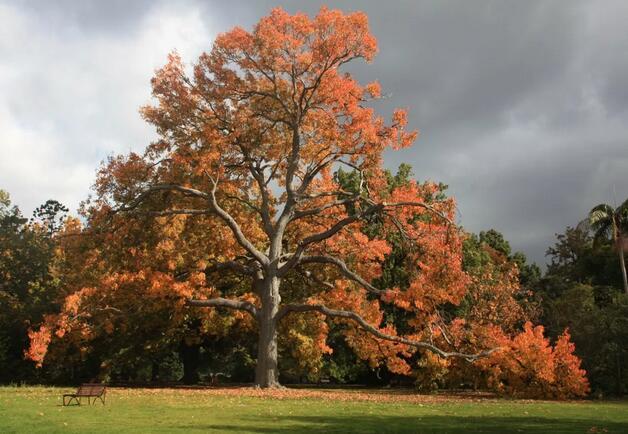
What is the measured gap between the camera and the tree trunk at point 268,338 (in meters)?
25.7

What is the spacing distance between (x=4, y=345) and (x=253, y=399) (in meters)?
18.3

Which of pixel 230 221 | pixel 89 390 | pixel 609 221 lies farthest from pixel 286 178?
pixel 609 221

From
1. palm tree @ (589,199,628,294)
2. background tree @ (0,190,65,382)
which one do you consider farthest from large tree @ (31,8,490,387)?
palm tree @ (589,199,628,294)

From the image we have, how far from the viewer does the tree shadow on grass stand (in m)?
11.2

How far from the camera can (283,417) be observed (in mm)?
13953

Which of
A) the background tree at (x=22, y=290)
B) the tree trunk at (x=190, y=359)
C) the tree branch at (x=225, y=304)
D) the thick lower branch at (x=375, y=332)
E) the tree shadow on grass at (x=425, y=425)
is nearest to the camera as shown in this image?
the tree shadow on grass at (x=425, y=425)

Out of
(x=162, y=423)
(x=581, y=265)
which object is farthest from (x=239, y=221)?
(x=581, y=265)

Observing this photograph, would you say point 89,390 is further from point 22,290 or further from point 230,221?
point 22,290

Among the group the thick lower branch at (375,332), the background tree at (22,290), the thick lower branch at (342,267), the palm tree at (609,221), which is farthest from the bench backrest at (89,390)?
the palm tree at (609,221)

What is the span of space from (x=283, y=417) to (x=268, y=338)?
40.0 ft

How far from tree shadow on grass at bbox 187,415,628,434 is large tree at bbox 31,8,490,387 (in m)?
11.3

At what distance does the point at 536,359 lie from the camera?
23.7 m

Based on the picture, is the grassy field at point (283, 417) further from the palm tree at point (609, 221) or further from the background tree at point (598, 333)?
the palm tree at point (609, 221)

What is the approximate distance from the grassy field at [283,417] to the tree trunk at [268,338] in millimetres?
6532
